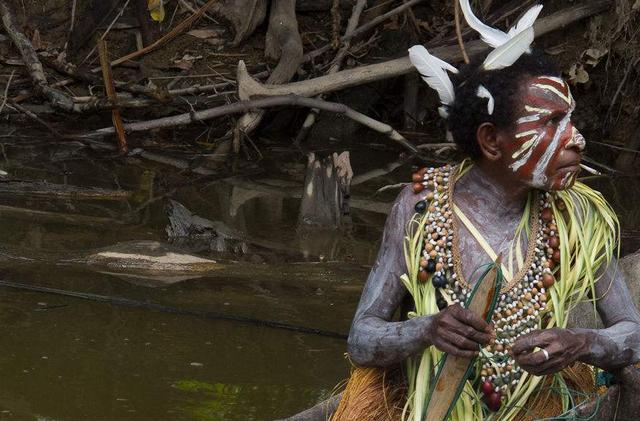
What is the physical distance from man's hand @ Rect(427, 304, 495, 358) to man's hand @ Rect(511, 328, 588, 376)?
0.08m

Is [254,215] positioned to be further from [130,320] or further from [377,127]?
[130,320]

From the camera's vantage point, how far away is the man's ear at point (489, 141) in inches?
127

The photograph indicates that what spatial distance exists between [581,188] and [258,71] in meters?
7.08

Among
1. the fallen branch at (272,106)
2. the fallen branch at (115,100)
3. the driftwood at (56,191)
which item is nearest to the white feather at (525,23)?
the driftwood at (56,191)

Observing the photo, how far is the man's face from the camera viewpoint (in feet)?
10.5

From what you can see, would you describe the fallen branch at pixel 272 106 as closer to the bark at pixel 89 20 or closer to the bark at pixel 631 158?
the bark at pixel 631 158

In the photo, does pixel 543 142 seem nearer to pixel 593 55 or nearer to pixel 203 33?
pixel 593 55

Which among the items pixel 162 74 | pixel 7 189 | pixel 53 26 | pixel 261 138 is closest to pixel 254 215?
pixel 7 189

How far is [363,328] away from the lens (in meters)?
3.23

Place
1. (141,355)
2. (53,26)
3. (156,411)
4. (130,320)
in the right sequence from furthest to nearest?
(53,26) < (130,320) < (141,355) < (156,411)

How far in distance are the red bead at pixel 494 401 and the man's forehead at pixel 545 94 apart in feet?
2.47

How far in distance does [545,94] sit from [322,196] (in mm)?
4355

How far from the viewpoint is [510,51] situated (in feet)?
10.5

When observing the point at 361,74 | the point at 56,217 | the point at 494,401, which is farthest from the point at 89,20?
the point at 494,401
